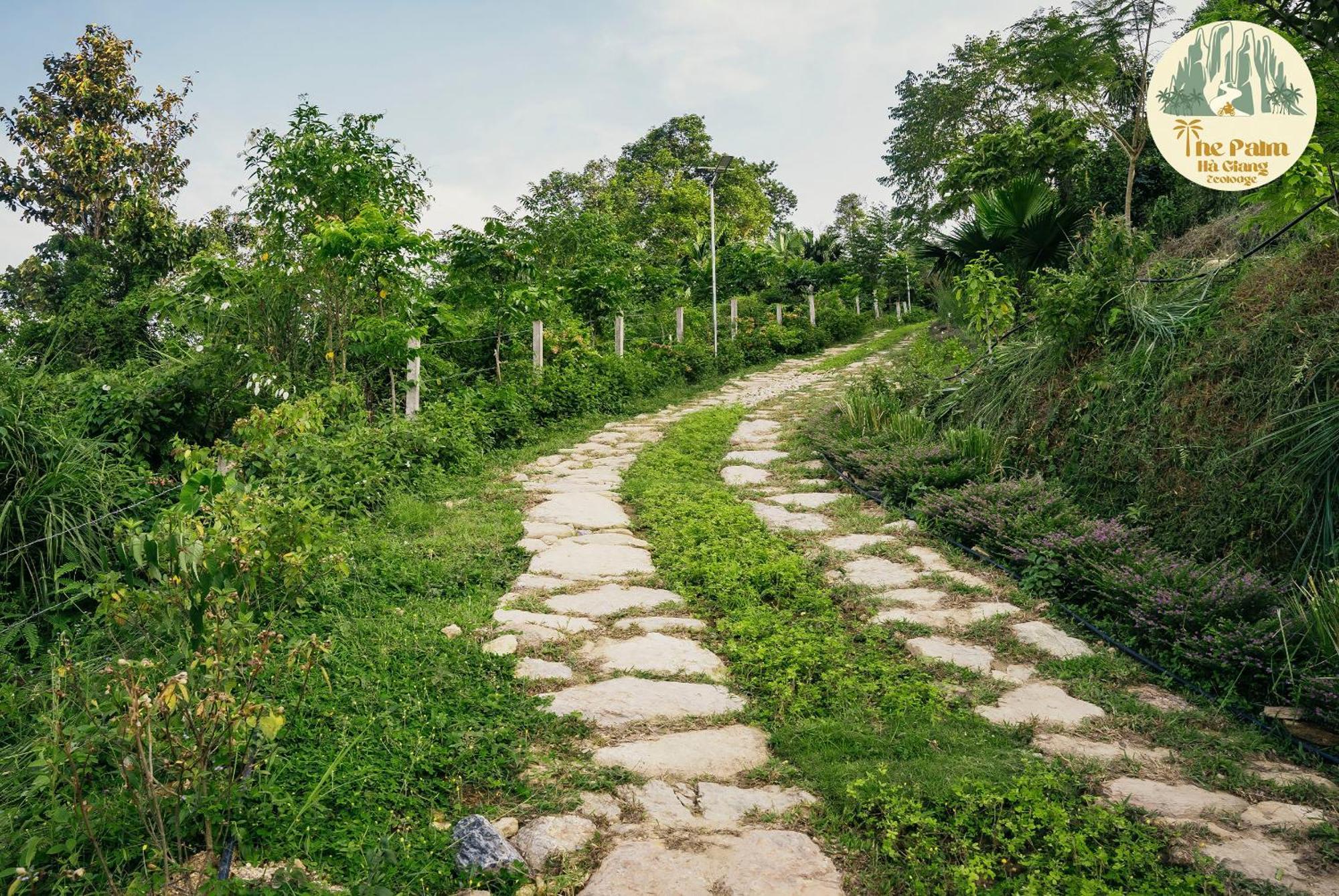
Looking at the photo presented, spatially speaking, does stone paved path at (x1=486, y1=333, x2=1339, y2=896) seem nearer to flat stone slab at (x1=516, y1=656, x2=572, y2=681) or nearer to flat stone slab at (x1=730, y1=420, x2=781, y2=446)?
flat stone slab at (x1=516, y1=656, x2=572, y2=681)

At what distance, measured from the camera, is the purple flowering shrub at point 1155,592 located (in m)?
3.05

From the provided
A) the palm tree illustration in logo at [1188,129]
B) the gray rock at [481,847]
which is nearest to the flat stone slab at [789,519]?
the gray rock at [481,847]

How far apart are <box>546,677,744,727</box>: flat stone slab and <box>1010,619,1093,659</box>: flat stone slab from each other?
4.76ft

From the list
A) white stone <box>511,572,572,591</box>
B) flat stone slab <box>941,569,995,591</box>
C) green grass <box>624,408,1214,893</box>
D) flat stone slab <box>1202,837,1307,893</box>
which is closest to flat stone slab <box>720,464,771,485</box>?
green grass <box>624,408,1214,893</box>

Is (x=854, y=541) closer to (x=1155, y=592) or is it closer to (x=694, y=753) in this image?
(x=1155, y=592)

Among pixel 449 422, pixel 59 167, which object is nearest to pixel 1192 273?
pixel 449 422

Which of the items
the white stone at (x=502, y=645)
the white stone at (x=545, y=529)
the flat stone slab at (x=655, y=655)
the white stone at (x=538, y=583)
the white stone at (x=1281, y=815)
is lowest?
the white stone at (x=1281, y=815)

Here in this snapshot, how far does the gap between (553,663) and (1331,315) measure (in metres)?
4.08

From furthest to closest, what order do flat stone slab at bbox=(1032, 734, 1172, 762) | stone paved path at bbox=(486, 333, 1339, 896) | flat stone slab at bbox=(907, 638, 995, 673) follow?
flat stone slab at bbox=(907, 638, 995, 673), flat stone slab at bbox=(1032, 734, 1172, 762), stone paved path at bbox=(486, 333, 1339, 896)

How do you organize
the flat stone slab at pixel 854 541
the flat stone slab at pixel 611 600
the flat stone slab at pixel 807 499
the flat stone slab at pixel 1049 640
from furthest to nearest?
the flat stone slab at pixel 807 499 < the flat stone slab at pixel 854 541 < the flat stone slab at pixel 611 600 < the flat stone slab at pixel 1049 640

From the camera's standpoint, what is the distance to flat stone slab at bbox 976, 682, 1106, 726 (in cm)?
290

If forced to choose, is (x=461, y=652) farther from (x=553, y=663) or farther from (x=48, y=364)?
(x=48, y=364)

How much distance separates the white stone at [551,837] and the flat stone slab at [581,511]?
2.98m

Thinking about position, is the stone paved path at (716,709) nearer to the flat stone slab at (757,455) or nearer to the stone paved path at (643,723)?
the stone paved path at (643,723)
